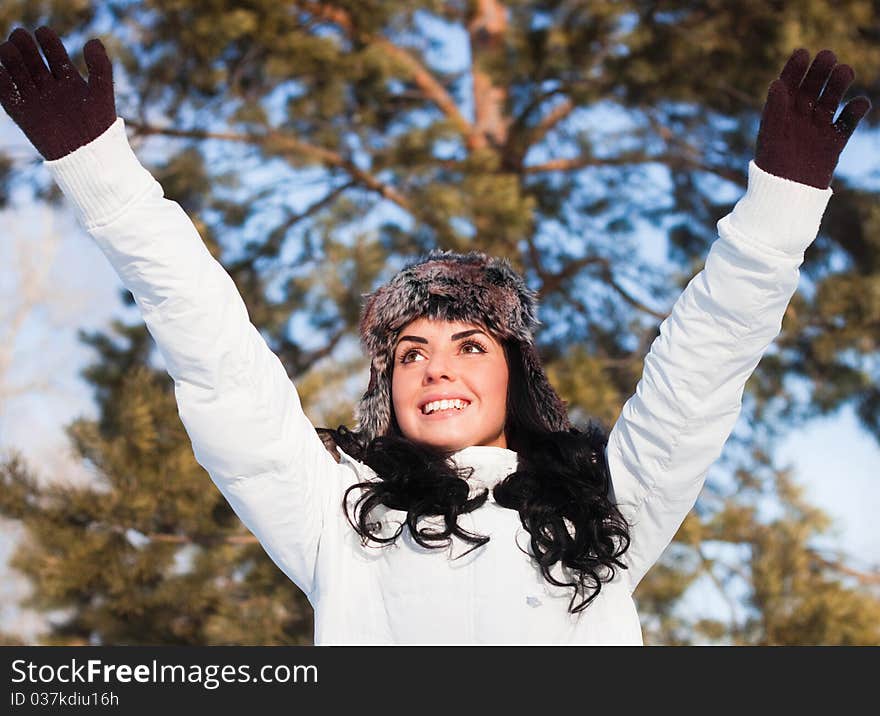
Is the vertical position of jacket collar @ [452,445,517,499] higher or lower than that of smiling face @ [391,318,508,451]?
lower

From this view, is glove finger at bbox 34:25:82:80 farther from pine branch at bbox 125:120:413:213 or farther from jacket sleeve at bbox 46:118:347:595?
pine branch at bbox 125:120:413:213

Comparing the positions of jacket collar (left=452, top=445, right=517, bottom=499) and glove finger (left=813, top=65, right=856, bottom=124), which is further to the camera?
jacket collar (left=452, top=445, right=517, bottom=499)

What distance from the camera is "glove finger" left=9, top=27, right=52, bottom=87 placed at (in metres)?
1.49

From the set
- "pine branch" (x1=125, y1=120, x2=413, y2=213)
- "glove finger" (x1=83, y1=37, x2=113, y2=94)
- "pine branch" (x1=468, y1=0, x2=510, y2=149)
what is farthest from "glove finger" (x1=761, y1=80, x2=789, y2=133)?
"pine branch" (x1=468, y1=0, x2=510, y2=149)

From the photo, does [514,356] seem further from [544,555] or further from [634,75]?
[634,75]

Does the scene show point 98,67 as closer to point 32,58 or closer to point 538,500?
point 32,58

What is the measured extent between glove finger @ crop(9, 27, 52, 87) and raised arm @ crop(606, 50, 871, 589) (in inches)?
36.8

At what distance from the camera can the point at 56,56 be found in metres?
1.49

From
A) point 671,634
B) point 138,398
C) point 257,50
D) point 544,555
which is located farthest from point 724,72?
point 544,555

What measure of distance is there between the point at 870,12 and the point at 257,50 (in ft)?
9.30

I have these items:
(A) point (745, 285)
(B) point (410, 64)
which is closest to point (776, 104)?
(A) point (745, 285)

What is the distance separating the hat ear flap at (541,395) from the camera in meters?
2.02

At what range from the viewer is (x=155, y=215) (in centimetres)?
152

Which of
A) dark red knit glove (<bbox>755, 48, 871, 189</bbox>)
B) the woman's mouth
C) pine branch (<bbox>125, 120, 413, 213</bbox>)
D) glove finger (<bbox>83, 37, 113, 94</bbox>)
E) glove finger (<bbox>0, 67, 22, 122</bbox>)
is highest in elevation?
pine branch (<bbox>125, 120, 413, 213</bbox>)
